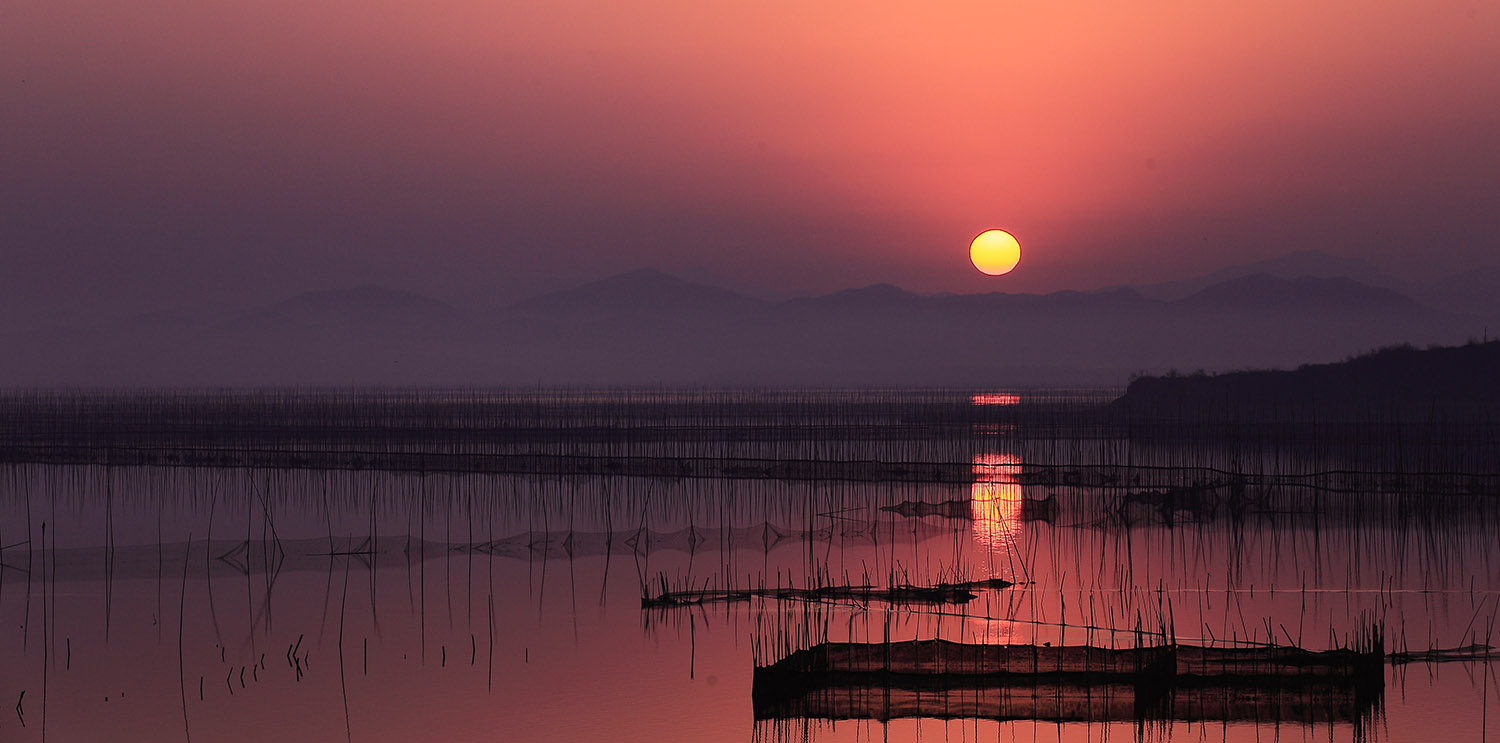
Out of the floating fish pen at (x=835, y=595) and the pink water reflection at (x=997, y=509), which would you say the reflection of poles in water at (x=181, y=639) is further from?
the pink water reflection at (x=997, y=509)

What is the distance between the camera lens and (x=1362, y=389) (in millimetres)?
43844

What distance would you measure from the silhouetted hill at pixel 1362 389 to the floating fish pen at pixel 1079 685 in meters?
29.4

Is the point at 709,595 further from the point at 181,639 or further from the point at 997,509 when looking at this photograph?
the point at 997,509

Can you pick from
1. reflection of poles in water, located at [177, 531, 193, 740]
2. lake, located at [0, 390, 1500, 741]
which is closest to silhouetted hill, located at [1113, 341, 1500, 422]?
lake, located at [0, 390, 1500, 741]

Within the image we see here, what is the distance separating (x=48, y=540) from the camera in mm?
15633

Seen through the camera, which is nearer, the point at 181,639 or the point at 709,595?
the point at 181,639

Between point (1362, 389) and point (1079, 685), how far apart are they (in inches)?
1588

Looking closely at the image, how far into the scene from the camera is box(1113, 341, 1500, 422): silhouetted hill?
39188 mm

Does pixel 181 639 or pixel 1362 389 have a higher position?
pixel 1362 389

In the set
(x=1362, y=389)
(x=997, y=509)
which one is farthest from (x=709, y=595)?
(x=1362, y=389)

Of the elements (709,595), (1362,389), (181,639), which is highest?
(1362,389)

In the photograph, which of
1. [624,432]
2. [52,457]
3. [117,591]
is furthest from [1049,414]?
[117,591]

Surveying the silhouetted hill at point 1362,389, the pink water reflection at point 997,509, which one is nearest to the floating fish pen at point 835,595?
the pink water reflection at point 997,509

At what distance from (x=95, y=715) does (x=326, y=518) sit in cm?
1008
